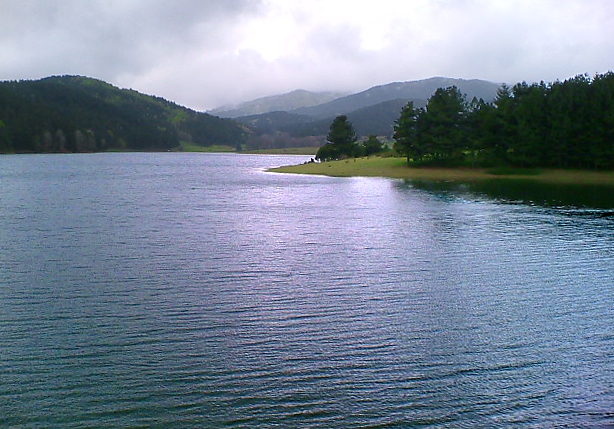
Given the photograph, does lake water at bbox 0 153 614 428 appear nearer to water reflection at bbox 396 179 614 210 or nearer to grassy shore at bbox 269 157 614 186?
water reflection at bbox 396 179 614 210

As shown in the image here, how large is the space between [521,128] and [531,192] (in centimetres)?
1994

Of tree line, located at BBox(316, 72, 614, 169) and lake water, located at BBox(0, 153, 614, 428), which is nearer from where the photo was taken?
lake water, located at BBox(0, 153, 614, 428)

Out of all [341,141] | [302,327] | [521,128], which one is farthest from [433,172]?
[302,327]

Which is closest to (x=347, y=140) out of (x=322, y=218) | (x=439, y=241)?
(x=322, y=218)

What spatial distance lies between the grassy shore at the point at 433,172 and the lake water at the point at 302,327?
40678mm

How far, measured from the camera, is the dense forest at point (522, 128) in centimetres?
6544

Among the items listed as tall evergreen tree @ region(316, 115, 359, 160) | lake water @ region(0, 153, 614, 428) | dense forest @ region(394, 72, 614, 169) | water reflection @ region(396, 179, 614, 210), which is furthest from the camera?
tall evergreen tree @ region(316, 115, 359, 160)

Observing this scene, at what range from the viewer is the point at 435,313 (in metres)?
14.1

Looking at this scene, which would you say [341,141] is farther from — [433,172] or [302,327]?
[302,327]

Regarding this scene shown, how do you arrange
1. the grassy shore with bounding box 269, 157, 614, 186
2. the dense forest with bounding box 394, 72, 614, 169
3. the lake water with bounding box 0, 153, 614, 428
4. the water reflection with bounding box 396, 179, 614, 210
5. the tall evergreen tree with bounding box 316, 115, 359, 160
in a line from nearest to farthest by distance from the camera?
the lake water with bounding box 0, 153, 614, 428, the water reflection with bounding box 396, 179, 614, 210, the grassy shore with bounding box 269, 157, 614, 186, the dense forest with bounding box 394, 72, 614, 169, the tall evergreen tree with bounding box 316, 115, 359, 160

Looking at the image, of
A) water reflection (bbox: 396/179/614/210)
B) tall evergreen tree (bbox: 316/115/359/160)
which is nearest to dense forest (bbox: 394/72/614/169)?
water reflection (bbox: 396/179/614/210)

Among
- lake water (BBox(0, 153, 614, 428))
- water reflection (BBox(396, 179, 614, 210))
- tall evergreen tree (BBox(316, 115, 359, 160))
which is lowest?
water reflection (BBox(396, 179, 614, 210))

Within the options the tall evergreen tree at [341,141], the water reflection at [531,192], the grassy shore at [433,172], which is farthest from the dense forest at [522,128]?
the tall evergreen tree at [341,141]

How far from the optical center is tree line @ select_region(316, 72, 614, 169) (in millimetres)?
65438
